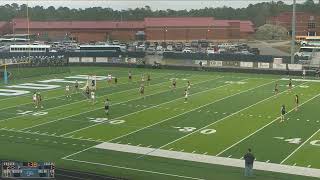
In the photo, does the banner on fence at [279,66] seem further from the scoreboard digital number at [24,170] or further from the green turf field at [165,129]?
the scoreboard digital number at [24,170]

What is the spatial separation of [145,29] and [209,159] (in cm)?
9266

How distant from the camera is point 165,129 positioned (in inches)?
1138

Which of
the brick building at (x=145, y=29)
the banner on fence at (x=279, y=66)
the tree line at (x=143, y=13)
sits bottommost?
the banner on fence at (x=279, y=66)

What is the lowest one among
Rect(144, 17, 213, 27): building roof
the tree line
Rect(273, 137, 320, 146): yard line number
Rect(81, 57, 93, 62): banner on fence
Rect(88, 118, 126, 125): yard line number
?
Rect(273, 137, 320, 146): yard line number

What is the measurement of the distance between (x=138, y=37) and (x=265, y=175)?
95016 mm

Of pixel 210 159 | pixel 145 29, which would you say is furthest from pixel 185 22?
pixel 210 159

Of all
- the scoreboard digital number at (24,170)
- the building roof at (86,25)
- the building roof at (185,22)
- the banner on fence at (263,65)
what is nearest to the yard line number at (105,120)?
the scoreboard digital number at (24,170)

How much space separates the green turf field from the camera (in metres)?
22.4

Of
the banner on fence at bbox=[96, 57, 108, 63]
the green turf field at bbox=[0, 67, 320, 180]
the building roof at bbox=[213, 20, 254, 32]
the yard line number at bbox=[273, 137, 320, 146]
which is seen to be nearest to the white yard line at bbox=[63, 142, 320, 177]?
the green turf field at bbox=[0, 67, 320, 180]

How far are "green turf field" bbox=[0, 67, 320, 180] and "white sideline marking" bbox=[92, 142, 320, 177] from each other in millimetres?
346

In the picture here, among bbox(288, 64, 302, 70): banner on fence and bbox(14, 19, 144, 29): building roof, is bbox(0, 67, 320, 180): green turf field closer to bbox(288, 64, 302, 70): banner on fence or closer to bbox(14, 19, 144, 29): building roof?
bbox(288, 64, 302, 70): banner on fence

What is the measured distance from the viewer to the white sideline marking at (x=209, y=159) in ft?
70.2

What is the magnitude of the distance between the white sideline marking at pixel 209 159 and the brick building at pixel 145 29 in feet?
283

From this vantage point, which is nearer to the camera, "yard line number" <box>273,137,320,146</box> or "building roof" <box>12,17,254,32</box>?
"yard line number" <box>273,137,320,146</box>
